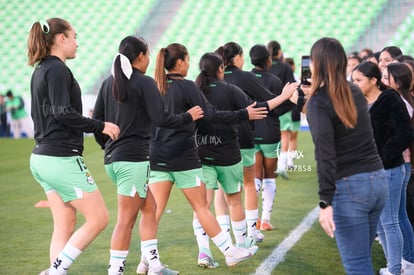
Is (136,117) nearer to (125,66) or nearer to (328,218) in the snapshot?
(125,66)

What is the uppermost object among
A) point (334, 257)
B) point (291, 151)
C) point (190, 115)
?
point (190, 115)

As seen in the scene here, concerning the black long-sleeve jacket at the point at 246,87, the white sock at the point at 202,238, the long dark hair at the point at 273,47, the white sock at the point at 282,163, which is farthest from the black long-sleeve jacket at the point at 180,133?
the white sock at the point at 282,163

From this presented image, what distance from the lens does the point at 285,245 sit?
23.9ft

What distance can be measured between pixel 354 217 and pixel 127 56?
2.23 m

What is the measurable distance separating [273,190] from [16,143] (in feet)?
42.8

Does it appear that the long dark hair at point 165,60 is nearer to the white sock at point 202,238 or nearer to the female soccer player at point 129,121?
the female soccer player at point 129,121

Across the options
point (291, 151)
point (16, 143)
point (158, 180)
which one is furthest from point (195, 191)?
A: point (16, 143)

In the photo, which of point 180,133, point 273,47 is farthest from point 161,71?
point 273,47

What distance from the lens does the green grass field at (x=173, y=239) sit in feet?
21.0

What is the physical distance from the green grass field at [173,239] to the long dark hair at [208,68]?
163 centimetres

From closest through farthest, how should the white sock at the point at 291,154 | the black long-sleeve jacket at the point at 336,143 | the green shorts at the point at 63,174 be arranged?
the black long-sleeve jacket at the point at 336,143, the green shorts at the point at 63,174, the white sock at the point at 291,154

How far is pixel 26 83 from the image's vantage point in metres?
24.7

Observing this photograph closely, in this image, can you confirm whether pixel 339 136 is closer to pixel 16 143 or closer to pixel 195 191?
pixel 195 191

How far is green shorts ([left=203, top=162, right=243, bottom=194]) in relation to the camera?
6465mm
